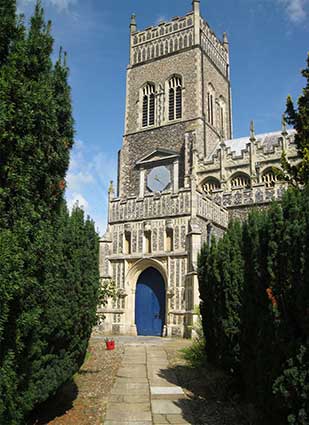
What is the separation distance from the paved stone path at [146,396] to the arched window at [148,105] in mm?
23953

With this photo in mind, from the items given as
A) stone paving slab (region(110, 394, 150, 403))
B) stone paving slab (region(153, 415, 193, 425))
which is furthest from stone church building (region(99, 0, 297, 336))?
stone paving slab (region(153, 415, 193, 425))

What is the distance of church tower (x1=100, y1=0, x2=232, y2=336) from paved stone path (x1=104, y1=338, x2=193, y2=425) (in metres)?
5.29

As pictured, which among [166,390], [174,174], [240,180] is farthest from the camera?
[174,174]

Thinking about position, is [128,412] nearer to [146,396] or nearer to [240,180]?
[146,396]

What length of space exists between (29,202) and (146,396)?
14.1 feet

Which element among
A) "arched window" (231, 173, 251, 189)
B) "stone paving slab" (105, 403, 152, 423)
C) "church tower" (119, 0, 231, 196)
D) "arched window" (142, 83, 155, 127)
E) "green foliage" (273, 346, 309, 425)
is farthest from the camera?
"arched window" (142, 83, 155, 127)

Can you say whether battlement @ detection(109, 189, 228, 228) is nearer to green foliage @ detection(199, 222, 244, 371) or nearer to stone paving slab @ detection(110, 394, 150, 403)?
green foliage @ detection(199, 222, 244, 371)

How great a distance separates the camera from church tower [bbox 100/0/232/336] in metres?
15.8

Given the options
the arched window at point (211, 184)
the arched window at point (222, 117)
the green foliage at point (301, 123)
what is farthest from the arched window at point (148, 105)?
the green foliage at point (301, 123)

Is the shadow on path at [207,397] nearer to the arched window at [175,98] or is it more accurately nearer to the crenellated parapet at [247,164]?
the crenellated parapet at [247,164]

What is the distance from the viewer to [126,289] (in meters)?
16.5

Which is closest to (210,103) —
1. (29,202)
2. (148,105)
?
(148,105)

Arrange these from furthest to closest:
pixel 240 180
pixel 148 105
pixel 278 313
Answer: pixel 148 105 → pixel 240 180 → pixel 278 313

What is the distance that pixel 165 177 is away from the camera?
28.6 meters
